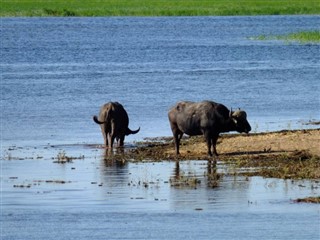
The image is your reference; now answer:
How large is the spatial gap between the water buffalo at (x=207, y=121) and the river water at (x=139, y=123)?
3.98 ft

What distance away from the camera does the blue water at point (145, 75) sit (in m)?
35.8

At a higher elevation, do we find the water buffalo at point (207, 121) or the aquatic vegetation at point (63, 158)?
the water buffalo at point (207, 121)

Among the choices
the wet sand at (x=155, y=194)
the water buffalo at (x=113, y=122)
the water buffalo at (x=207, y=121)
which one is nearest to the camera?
the wet sand at (x=155, y=194)

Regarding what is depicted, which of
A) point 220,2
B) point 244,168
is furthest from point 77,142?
point 220,2

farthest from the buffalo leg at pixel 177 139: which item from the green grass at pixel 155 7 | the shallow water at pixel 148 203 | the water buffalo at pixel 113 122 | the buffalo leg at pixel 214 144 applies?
the green grass at pixel 155 7

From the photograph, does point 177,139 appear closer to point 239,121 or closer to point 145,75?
point 239,121

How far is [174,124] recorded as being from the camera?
2809 cm

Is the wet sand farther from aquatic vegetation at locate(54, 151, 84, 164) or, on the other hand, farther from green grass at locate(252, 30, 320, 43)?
green grass at locate(252, 30, 320, 43)

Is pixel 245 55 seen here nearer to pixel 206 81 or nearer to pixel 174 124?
pixel 206 81

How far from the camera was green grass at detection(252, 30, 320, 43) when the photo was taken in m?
72.8

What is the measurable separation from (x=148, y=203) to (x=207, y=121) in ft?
18.3

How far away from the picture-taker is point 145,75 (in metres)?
53.1

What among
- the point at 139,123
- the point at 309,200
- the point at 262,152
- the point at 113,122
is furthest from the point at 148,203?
the point at 139,123

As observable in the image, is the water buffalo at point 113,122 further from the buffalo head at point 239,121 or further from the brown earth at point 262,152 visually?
the buffalo head at point 239,121
